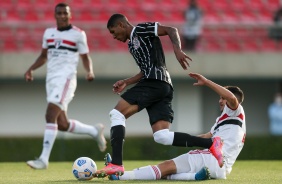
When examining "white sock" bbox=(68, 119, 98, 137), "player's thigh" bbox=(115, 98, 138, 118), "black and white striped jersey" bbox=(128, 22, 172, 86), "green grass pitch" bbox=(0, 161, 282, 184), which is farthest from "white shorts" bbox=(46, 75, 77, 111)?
"player's thigh" bbox=(115, 98, 138, 118)

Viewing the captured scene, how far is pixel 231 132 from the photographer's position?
1003 cm

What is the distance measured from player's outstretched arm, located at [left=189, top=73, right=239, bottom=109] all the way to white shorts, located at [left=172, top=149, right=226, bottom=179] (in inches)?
23.7

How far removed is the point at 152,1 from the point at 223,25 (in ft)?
9.57

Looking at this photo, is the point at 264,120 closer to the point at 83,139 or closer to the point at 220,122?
the point at 83,139

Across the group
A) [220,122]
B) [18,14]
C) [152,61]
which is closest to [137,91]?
[152,61]

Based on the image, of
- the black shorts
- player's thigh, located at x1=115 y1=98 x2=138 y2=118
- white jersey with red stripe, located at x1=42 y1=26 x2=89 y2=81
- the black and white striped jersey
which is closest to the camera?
player's thigh, located at x1=115 y1=98 x2=138 y2=118

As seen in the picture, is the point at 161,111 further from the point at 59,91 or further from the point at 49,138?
the point at 59,91

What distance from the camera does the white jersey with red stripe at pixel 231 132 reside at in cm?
1002

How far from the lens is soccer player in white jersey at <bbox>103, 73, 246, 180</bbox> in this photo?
9.72 meters

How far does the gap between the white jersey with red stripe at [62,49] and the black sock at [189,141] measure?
348cm

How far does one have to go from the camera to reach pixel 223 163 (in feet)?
32.1

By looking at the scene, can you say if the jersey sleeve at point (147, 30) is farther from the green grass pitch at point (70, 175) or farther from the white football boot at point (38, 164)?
the white football boot at point (38, 164)

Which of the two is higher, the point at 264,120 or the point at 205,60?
the point at 205,60

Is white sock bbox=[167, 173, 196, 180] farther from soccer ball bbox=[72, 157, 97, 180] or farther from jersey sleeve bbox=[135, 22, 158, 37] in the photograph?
jersey sleeve bbox=[135, 22, 158, 37]
